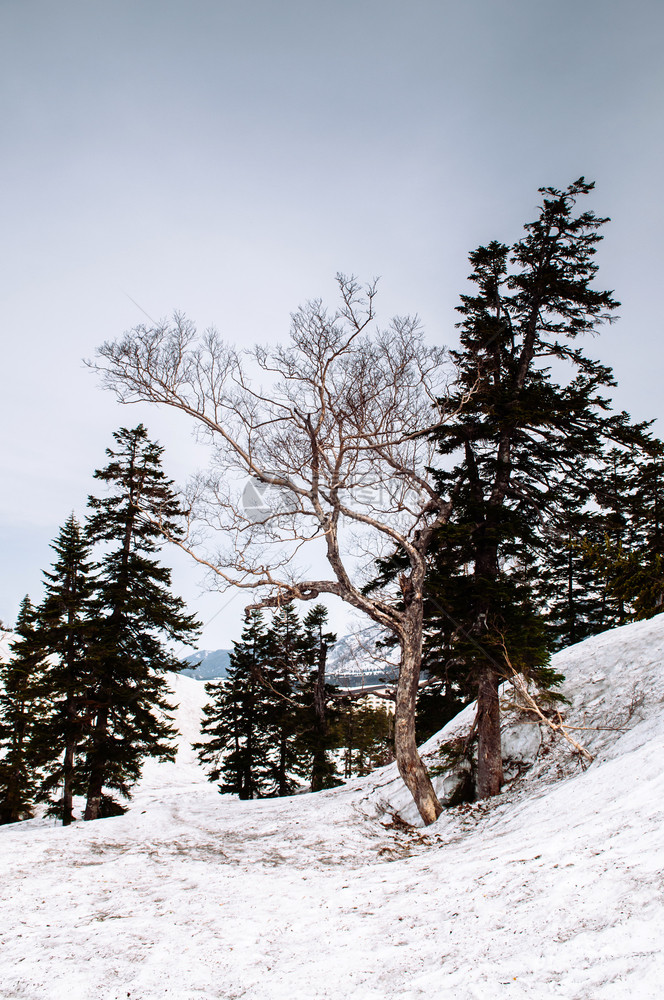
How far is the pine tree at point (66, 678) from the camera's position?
17.4 meters

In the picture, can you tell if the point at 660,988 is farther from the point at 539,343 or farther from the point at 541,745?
the point at 539,343

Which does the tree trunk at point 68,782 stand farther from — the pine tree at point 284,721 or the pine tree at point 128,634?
the pine tree at point 284,721

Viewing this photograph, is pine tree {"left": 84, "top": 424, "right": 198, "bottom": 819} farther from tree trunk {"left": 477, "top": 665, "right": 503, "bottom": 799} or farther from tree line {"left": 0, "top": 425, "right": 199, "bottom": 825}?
tree trunk {"left": 477, "top": 665, "right": 503, "bottom": 799}

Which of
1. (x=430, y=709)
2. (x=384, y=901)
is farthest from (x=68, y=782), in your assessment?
(x=384, y=901)

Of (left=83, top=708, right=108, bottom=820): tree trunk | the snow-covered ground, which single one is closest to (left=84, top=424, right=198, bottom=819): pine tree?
(left=83, top=708, right=108, bottom=820): tree trunk

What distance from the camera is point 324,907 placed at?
18.9 feet

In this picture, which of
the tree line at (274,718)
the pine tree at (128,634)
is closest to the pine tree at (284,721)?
the tree line at (274,718)

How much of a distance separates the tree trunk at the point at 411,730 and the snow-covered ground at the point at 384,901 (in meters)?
0.61

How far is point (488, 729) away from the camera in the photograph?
10.9 metres

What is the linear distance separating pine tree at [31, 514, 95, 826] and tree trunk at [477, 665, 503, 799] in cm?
1250

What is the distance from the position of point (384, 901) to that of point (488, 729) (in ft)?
19.5

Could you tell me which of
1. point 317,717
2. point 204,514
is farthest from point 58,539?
point 317,717

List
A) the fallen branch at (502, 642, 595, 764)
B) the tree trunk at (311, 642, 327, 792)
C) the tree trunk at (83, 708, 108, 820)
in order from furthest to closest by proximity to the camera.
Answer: the tree trunk at (311, 642, 327, 792) → the tree trunk at (83, 708, 108, 820) → the fallen branch at (502, 642, 595, 764)

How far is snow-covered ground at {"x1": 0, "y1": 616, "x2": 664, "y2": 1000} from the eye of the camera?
3.76 m
